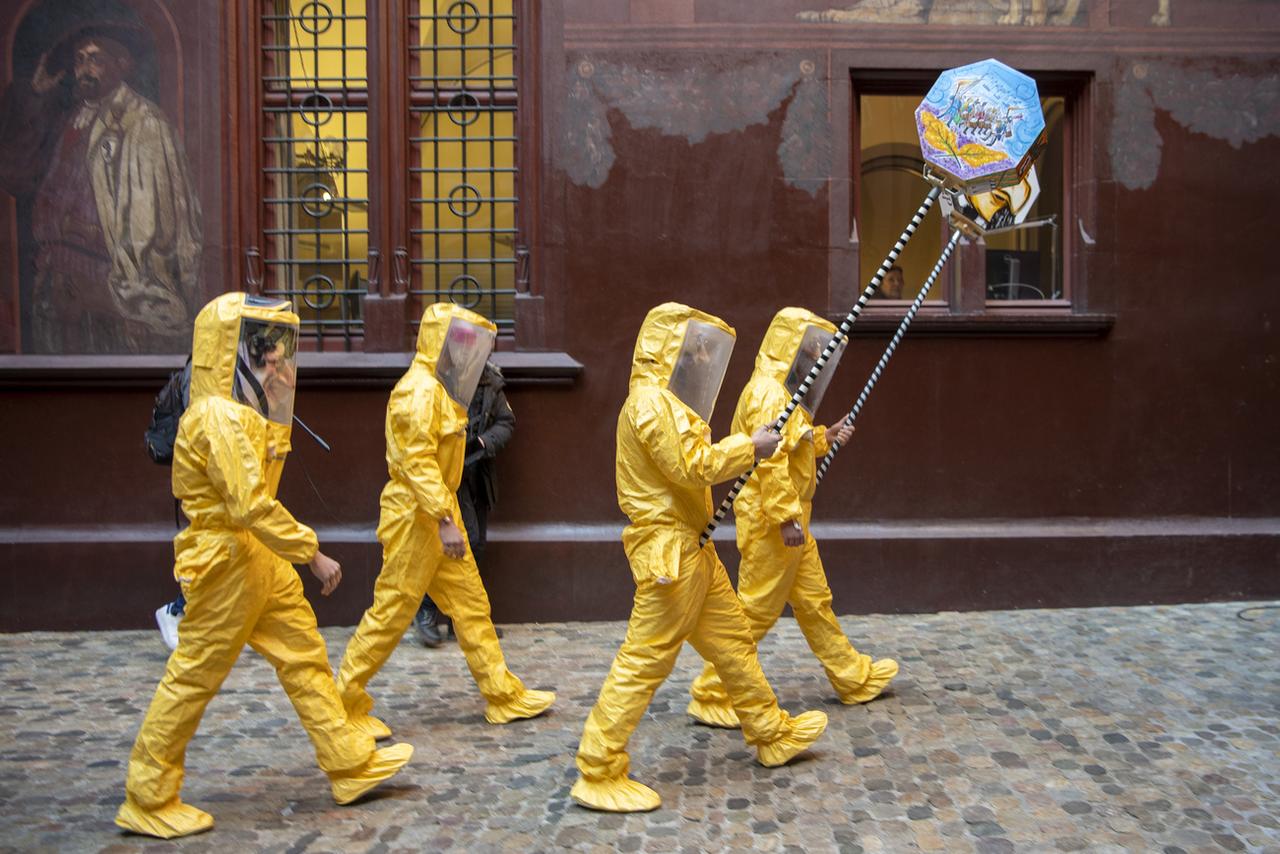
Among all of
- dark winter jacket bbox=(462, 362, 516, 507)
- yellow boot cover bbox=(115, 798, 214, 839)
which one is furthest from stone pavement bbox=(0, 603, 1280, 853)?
dark winter jacket bbox=(462, 362, 516, 507)

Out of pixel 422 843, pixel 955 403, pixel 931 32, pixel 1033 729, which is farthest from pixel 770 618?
pixel 931 32

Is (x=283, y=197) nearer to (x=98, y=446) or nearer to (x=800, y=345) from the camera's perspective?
(x=98, y=446)

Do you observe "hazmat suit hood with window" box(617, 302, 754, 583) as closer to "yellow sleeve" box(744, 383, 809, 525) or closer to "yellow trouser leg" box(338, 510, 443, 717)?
"yellow sleeve" box(744, 383, 809, 525)

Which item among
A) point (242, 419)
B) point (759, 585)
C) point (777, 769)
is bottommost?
point (777, 769)

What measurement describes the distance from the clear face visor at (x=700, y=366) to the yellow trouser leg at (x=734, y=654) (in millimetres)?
631

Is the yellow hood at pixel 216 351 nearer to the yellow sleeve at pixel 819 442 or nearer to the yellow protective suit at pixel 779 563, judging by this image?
the yellow protective suit at pixel 779 563

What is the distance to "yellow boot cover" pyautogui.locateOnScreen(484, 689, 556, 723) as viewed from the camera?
582 cm

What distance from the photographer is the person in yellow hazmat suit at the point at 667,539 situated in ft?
14.8

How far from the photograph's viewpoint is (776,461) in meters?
5.21

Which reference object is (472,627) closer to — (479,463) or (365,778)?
(365,778)

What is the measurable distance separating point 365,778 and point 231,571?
1008mm

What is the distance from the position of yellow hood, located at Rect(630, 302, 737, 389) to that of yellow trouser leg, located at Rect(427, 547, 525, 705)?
1.65m

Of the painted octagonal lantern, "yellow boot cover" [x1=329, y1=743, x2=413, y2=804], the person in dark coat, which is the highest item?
the painted octagonal lantern

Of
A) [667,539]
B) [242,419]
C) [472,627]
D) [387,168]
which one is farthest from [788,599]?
[387,168]
